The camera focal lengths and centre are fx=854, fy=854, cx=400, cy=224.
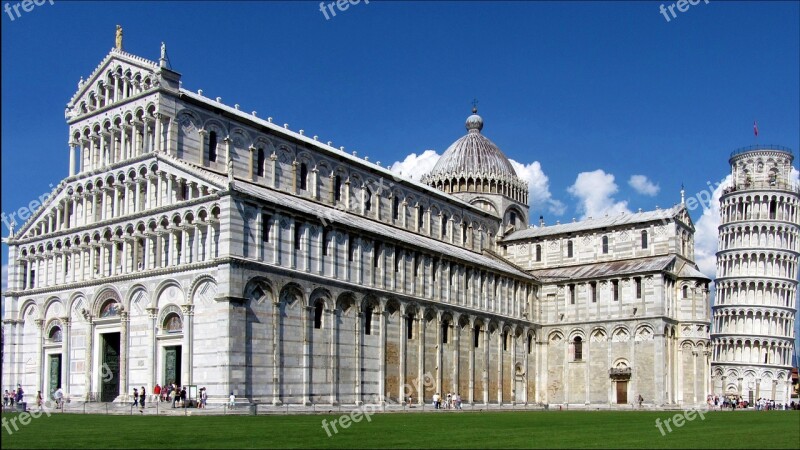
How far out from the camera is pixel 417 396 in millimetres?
57031

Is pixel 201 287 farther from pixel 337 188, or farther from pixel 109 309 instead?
pixel 337 188

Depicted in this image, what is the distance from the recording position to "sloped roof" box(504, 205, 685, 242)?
7232 centimetres

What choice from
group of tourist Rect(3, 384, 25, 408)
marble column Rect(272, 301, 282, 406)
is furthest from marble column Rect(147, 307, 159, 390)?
group of tourist Rect(3, 384, 25, 408)

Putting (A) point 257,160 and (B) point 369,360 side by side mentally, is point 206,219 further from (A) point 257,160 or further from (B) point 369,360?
(B) point 369,360

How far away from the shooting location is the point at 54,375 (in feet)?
173

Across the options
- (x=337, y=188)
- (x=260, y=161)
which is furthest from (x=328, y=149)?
(x=260, y=161)

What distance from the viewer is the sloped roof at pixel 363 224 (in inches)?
1929

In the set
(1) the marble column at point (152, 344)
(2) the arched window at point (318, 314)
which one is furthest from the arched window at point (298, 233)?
(1) the marble column at point (152, 344)

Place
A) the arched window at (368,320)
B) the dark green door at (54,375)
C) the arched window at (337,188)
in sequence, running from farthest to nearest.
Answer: the arched window at (337,188) < the arched window at (368,320) < the dark green door at (54,375)

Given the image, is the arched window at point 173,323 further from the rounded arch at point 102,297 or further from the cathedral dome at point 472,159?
the cathedral dome at point 472,159

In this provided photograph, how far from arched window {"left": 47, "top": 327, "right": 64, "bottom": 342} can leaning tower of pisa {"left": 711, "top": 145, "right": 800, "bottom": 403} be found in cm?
7717

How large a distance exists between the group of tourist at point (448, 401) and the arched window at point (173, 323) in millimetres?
17470

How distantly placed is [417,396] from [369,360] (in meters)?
5.52

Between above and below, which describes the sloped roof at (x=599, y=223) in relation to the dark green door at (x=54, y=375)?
above
